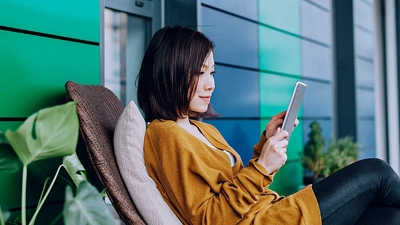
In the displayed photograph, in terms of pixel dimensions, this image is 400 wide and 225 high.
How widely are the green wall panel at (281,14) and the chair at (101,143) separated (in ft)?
6.24

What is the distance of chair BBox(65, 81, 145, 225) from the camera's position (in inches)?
58.7

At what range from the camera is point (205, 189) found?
5.14 feet

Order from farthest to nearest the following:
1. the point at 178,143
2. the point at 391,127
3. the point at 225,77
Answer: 1. the point at 391,127
2. the point at 225,77
3. the point at 178,143

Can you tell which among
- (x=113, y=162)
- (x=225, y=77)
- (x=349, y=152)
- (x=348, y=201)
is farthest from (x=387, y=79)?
(x=113, y=162)

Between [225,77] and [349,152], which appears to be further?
[349,152]

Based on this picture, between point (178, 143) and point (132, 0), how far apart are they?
1091 millimetres

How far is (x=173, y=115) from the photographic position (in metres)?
1.79

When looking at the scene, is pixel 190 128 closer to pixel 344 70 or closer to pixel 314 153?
pixel 314 153

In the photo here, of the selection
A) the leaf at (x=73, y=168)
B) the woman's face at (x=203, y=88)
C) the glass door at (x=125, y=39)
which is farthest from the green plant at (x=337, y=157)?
the leaf at (x=73, y=168)

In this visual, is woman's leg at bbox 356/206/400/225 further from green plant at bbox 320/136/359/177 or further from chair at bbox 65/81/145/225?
green plant at bbox 320/136/359/177

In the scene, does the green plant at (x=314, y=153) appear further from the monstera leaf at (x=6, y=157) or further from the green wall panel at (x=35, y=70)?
the monstera leaf at (x=6, y=157)

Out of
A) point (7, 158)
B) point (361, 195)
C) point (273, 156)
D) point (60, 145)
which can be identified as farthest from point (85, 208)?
point (361, 195)

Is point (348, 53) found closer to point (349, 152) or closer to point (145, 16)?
point (349, 152)

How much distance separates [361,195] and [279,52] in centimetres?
199
